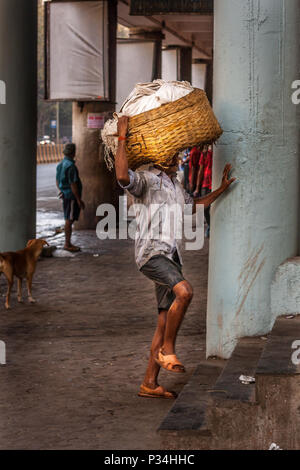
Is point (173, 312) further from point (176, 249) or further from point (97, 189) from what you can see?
point (97, 189)

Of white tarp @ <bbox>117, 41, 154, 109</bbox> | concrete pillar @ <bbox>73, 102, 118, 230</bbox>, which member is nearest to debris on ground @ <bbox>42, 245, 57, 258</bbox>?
concrete pillar @ <bbox>73, 102, 118, 230</bbox>

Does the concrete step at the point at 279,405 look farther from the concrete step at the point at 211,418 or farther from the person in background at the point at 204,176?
the person in background at the point at 204,176

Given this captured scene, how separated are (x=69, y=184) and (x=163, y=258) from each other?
8513 mm

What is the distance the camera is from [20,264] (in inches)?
401

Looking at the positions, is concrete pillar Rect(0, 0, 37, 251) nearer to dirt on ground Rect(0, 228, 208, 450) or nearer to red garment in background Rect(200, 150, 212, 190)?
dirt on ground Rect(0, 228, 208, 450)

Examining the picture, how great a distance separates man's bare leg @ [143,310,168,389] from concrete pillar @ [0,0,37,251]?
270 inches

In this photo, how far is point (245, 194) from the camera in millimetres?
6352

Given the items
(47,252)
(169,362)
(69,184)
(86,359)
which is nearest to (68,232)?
(47,252)

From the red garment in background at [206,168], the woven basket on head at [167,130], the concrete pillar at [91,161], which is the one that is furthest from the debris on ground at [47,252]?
the woven basket on head at [167,130]

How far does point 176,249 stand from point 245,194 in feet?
2.44

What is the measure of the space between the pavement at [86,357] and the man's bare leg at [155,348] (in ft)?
0.44

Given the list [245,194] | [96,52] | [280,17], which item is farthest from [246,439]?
[96,52]

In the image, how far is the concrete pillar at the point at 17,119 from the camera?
1228 centimetres
